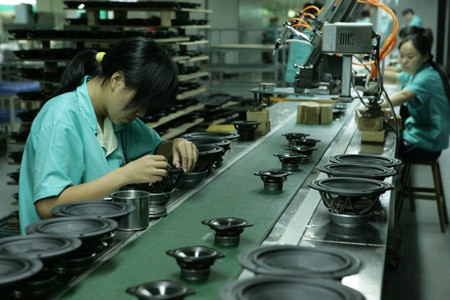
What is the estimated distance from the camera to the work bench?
4.90 feet

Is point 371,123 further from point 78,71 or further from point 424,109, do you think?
point 78,71

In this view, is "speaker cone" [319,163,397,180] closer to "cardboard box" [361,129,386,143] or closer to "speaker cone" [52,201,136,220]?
"speaker cone" [52,201,136,220]

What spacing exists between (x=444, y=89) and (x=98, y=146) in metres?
3.34

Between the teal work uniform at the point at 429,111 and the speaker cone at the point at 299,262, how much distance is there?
350 cm

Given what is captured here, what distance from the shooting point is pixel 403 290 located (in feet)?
12.2

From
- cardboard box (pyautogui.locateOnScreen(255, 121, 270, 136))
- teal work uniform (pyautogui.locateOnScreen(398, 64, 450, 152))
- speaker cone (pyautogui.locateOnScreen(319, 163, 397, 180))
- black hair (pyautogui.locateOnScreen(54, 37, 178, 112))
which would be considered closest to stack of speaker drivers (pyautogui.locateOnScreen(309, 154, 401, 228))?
speaker cone (pyautogui.locateOnScreen(319, 163, 397, 180))

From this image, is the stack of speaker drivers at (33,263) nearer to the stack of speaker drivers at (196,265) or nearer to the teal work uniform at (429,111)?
the stack of speaker drivers at (196,265)

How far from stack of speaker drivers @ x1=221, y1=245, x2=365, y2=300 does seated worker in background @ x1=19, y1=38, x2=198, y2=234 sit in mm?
705

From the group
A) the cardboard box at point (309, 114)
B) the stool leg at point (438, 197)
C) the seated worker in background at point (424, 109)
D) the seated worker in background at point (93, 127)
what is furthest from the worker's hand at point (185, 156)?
the stool leg at point (438, 197)

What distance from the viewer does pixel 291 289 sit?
4.05ft

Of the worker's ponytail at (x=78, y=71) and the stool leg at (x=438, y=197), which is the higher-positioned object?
the worker's ponytail at (x=78, y=71)

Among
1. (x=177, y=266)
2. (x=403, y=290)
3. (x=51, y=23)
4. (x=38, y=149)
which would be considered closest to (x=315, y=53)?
(x=403, y=290)

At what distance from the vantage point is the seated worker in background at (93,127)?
1974 mm

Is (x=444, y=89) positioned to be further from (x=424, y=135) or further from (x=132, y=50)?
(x=132, y=50)
